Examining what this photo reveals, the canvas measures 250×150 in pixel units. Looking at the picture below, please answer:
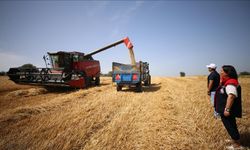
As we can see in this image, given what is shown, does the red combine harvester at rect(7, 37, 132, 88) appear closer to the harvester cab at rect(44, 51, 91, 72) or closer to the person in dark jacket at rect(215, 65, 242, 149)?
the harvester cab at rect(44, 51, 91, 72)

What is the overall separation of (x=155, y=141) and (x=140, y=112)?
2.04 metres

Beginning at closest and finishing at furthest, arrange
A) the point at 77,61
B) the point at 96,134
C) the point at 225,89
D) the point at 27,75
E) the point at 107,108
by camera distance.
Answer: the point at 225,89 → the point at 96,134 → the point at 107,108 → the point at 27,75 → the point at 77,61

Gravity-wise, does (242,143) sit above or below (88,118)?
below

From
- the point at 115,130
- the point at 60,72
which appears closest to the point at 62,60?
the point at 60,72

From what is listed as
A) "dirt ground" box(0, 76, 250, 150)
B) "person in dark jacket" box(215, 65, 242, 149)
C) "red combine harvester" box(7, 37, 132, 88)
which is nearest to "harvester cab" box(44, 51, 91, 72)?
"red combine harvester" box(7, 37, 132, 88)

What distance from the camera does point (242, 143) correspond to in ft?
10.0

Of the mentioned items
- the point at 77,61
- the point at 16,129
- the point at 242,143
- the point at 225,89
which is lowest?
the point at 242,143

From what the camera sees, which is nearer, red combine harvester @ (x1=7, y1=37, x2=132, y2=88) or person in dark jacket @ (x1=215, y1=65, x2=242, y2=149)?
person in dark jacket @ (x1=215, y1=65, x2=242, y2=149)

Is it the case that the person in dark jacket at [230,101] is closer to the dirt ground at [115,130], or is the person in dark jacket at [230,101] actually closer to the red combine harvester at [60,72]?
the dirt ground at [115,130]

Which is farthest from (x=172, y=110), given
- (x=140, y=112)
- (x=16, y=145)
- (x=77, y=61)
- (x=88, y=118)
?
(x=77, y=61)

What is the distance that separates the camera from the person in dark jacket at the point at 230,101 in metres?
2.76

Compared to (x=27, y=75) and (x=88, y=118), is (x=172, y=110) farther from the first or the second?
(x=27, y=75)

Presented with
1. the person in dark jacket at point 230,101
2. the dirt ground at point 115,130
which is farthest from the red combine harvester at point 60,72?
the person in dark jacket at point 230,101

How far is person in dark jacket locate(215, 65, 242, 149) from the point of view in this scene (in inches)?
108
